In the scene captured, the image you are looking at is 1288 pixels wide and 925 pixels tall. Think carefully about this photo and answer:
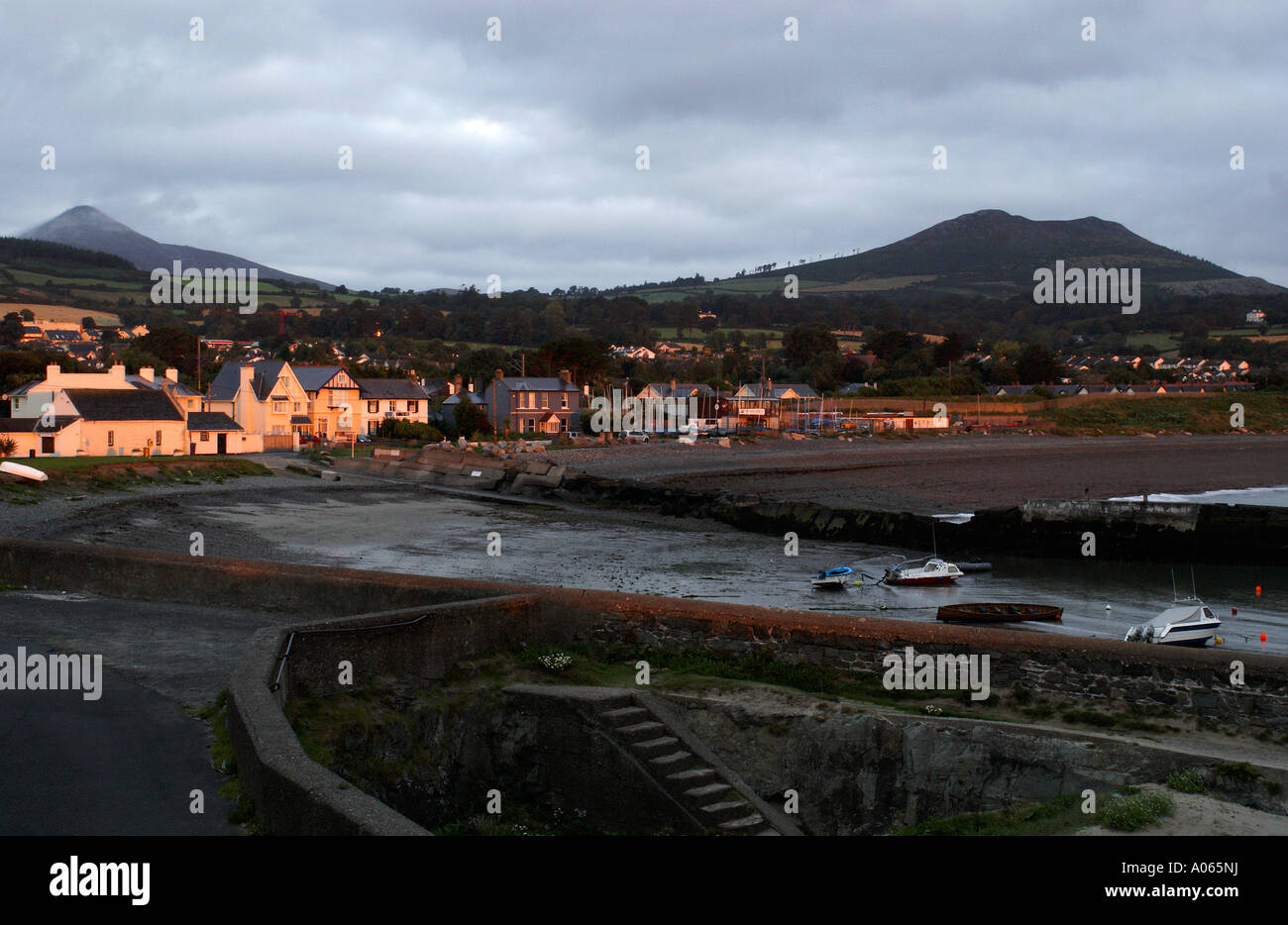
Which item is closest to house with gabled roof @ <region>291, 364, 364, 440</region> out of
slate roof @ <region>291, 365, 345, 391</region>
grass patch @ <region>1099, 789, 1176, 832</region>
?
slate roof @ <region>291, 365, 345, 391</region>

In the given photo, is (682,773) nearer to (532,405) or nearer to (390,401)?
(390,401)

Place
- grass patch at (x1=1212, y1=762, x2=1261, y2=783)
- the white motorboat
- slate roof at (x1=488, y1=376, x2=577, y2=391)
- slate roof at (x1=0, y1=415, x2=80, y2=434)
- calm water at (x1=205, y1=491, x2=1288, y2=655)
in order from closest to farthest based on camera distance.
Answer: grass patch at (x1=1212, y1=762, x2=1261, y2=783) → the white motorboat → calm water at (x1=205, y1=491, x2=1288, y2=655) → slate roof at (x1=0, y1=415, x2=80, y2=434) → slate roof at (x1=488, y1=376, x2=577, y2=391)

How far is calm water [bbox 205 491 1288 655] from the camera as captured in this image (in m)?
26.0

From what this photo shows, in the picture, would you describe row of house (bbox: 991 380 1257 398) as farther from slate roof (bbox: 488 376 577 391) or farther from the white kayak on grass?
the white kayak on grass

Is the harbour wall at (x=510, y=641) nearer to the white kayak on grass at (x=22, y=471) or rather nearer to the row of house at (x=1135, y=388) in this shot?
the white kayak on grass at (x=22, y=471)

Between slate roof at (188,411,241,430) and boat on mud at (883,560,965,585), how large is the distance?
44.2 meters

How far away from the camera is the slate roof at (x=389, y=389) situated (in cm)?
8450

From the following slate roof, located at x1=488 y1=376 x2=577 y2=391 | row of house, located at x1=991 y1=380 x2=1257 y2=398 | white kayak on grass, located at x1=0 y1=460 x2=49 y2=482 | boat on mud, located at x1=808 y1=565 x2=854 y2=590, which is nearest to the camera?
boat on mud, located at x1=808 y1=565 x2=854 y2=590

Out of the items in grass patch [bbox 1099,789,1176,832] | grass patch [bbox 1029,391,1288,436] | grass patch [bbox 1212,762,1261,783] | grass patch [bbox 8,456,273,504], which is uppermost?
grass patch [bbox 1029,391,1288,436]

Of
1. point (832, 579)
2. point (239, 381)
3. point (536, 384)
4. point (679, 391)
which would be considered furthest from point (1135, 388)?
point (832, 579)

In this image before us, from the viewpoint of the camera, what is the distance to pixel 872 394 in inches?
5271

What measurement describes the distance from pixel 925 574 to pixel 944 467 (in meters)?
46.1

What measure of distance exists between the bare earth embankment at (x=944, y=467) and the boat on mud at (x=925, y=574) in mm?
16897
